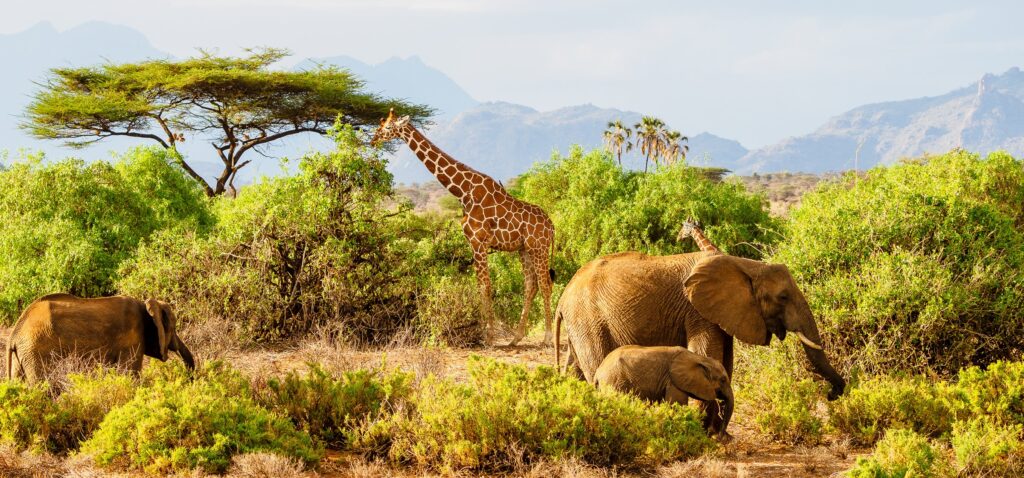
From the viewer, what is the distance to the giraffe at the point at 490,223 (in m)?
13.2

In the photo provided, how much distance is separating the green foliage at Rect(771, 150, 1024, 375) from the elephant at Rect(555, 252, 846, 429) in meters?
1.13

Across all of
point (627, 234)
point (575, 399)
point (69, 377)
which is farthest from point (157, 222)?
point (575, 399)

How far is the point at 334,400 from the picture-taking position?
7414 mm

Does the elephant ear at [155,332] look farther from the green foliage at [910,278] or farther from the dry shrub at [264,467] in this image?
the green foliage at [910,278]

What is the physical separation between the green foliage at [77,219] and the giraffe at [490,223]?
14.2 feet

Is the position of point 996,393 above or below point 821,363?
below

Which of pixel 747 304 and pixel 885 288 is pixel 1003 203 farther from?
pixel 747 304

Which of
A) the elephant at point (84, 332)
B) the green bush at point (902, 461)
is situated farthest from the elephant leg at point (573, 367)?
the elephant at point (84, 332)

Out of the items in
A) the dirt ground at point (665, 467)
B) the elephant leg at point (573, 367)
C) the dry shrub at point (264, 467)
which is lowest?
the dirt ground at point (665, 467)

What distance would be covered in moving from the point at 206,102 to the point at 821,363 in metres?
25.7

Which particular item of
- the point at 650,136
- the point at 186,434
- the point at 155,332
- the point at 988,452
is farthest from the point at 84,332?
the point at 650,136

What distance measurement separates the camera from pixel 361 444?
6.95 metres

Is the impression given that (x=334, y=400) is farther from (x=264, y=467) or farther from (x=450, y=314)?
(x=450, y=314)

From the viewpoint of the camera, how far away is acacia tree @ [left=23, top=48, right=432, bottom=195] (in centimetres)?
2859
